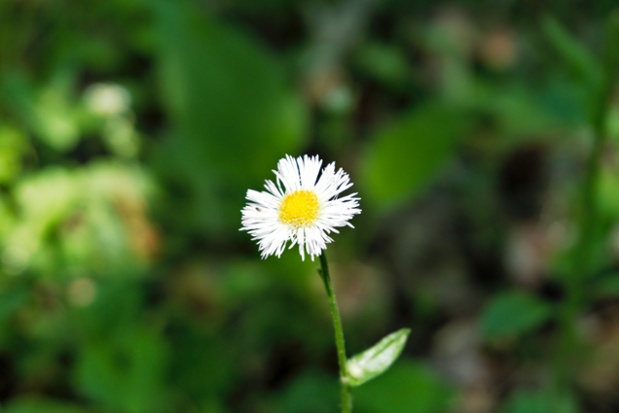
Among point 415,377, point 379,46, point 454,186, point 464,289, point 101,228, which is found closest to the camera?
point 415,377

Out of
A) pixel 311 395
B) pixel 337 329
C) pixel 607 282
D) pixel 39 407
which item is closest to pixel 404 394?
pixel 311 395

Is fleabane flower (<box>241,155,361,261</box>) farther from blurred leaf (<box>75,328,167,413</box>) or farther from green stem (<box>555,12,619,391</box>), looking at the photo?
blurred leaf (<box>75,328,167,413</box>)

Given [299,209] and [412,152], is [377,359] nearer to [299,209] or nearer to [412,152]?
[299,209]

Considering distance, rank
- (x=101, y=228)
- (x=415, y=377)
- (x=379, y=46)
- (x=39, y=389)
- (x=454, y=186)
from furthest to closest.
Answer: (x=379, y=46) → (x=454, y=186) → (x=101, y=228) → (x=39, y=389) → (x=415, y=377)

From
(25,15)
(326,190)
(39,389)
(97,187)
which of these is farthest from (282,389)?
(25,15)

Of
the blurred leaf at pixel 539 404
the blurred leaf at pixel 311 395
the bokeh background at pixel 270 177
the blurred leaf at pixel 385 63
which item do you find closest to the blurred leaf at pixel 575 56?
the bokeh background at pixel 270 177

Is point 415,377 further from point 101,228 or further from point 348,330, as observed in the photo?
point 101,228

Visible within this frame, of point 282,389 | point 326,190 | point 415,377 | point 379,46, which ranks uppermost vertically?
point 379,46
